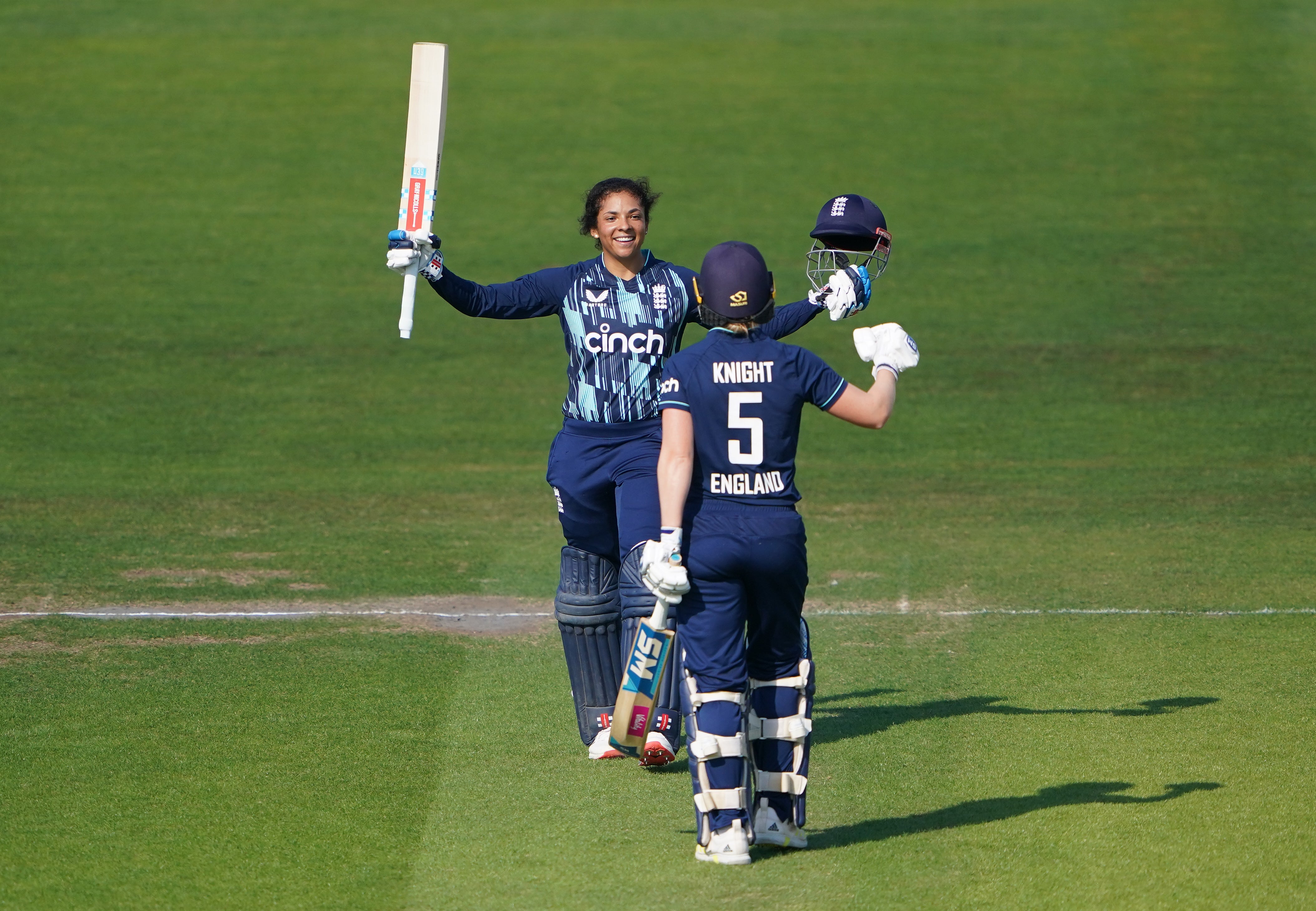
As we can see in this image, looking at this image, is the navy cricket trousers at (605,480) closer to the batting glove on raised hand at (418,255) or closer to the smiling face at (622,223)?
the smiling face at (622,223)

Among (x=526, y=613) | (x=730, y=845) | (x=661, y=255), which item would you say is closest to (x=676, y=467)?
(x=730, y=845)

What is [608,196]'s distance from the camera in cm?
623

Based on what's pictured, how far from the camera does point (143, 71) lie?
70.0 ft

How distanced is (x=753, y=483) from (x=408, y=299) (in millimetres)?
2106

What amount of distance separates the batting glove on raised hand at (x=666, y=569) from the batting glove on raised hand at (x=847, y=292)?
1.11 meters

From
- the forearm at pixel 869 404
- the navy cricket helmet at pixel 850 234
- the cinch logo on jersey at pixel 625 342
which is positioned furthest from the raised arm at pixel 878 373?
the cinch logo on jersey at pixel 625 342

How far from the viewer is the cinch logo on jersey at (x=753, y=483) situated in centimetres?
490

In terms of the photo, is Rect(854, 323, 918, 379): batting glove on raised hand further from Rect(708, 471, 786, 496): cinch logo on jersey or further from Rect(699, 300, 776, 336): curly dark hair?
Rect(708, 471, 786, 496): cinch logo on jersey

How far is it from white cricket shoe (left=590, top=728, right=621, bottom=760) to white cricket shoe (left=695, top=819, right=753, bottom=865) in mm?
1141

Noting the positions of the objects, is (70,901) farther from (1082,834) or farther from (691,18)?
(691,18)

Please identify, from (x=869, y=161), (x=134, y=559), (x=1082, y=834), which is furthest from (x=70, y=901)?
(x=869, y=161)

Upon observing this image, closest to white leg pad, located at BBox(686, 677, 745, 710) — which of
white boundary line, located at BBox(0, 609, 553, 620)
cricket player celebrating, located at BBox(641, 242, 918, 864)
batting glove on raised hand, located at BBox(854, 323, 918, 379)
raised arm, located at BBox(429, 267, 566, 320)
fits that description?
cricket player celebrating, located at BBox(641, 242, 918, 864)

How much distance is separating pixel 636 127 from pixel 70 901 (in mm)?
16282

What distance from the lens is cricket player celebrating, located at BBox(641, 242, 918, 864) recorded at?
4844mm
